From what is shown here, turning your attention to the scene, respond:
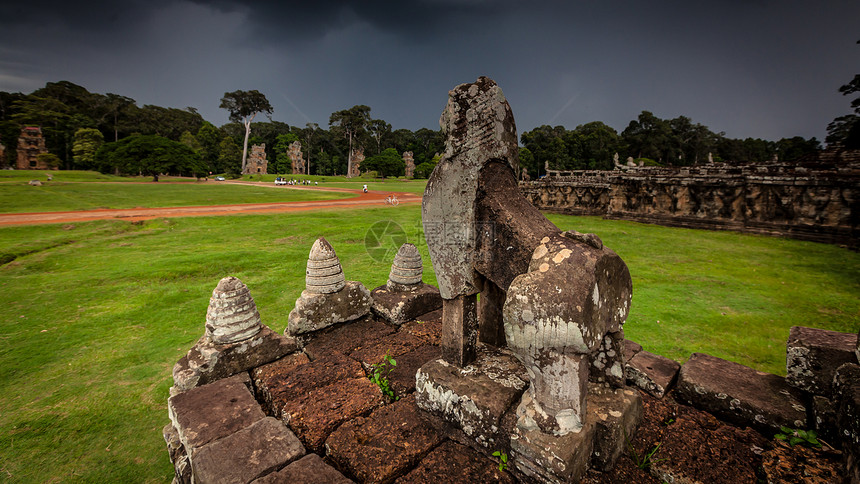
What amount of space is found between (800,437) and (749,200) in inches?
552

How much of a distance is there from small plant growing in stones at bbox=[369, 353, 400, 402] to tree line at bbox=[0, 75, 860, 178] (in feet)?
107

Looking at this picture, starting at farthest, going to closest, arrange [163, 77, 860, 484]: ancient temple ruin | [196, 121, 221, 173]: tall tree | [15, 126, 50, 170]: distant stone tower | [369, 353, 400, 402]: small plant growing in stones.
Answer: [196, 121, 221, 173]: tall tree → [15, 126, 50, 170]: distant stone tower → [369, 353, 400, 402]: small plant growing in stones → [163, 77, 860, 484]: ancient temple ruin

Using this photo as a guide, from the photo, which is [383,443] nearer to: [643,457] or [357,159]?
[643,457]

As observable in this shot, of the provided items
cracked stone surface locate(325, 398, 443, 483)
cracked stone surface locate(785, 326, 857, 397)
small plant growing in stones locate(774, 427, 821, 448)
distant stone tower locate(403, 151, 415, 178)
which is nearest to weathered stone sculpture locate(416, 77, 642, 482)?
cracked stone surface locate(325, 398, 443, 483)

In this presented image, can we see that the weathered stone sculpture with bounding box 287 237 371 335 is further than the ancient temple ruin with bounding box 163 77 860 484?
Yes

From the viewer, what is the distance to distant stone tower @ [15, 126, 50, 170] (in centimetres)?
3105

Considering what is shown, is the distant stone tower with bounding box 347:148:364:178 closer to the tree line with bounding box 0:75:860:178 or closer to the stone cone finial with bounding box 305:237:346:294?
the tree line with bounding box 0:75:860:178

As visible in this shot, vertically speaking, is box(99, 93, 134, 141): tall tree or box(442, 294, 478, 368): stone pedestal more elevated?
box(99, 93, 134, 141): tall tree

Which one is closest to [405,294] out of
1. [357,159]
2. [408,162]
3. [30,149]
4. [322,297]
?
[322,297]

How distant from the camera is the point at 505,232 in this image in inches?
84.2

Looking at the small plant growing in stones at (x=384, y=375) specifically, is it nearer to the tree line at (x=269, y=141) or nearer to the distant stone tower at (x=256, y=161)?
the tree line at (x=269, y=141)

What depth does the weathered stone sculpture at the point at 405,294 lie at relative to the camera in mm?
3717

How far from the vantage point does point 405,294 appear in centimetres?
393

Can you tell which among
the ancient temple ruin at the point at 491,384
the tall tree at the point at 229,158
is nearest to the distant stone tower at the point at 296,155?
the tall tree at the point at 229,158
